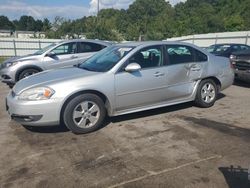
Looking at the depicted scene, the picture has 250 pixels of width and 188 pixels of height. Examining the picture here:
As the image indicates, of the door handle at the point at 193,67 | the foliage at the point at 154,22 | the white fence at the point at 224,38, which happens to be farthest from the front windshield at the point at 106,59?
the foliage at the point at 154,22

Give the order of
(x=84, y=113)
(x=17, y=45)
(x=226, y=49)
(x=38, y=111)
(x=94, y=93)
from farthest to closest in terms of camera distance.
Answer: (x=17, y=45) → (x=226, y=49) → (x=94, y=93) → (x=84, y=113) → (x=38, y=111)

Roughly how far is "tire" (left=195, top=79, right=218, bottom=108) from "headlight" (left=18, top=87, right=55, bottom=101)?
3.30m

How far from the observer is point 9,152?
461 centimetres

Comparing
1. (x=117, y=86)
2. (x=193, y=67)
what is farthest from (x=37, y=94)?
(x=193, y=67)

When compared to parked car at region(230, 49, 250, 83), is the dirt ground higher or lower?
lower

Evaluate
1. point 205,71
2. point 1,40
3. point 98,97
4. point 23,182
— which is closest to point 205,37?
point 1,40

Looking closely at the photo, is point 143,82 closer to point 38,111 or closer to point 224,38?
point 38,111

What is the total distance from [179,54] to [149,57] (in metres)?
0.80

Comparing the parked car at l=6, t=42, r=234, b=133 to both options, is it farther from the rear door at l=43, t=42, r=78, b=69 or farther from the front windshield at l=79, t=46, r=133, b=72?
the rear door at l=43, t=42, r=78, b=69

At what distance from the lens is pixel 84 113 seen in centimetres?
530

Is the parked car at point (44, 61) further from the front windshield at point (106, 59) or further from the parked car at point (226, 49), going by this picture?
the parked car at point (226, 49)

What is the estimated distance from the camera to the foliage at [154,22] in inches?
1314

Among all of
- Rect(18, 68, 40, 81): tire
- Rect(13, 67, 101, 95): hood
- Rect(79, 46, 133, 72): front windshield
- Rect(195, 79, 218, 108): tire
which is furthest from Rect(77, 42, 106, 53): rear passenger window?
Rect(195, 79, 218, 108): tire

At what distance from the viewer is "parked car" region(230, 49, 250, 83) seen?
9.47m
